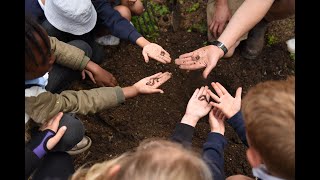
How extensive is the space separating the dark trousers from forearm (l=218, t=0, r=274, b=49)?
116 cm

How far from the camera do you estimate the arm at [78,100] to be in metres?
1.80

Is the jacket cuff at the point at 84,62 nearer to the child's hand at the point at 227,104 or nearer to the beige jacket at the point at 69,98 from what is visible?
the beige jacket at the point at 69,98

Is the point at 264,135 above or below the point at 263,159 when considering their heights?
above

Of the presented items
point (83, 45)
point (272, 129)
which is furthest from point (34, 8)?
point (272, 129)

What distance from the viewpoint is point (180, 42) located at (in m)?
2.89

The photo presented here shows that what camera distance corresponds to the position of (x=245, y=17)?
7.79 feet

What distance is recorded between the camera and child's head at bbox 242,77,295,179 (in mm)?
1325

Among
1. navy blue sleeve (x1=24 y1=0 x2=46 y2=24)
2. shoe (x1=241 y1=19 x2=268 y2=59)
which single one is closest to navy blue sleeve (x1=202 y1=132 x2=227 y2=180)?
shoe (x1=241 y1=19 x2=268 y2=59)

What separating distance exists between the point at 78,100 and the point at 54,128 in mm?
186

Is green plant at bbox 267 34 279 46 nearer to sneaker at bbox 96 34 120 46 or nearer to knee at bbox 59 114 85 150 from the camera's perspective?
sneaker at bbox 96 34 120 46
